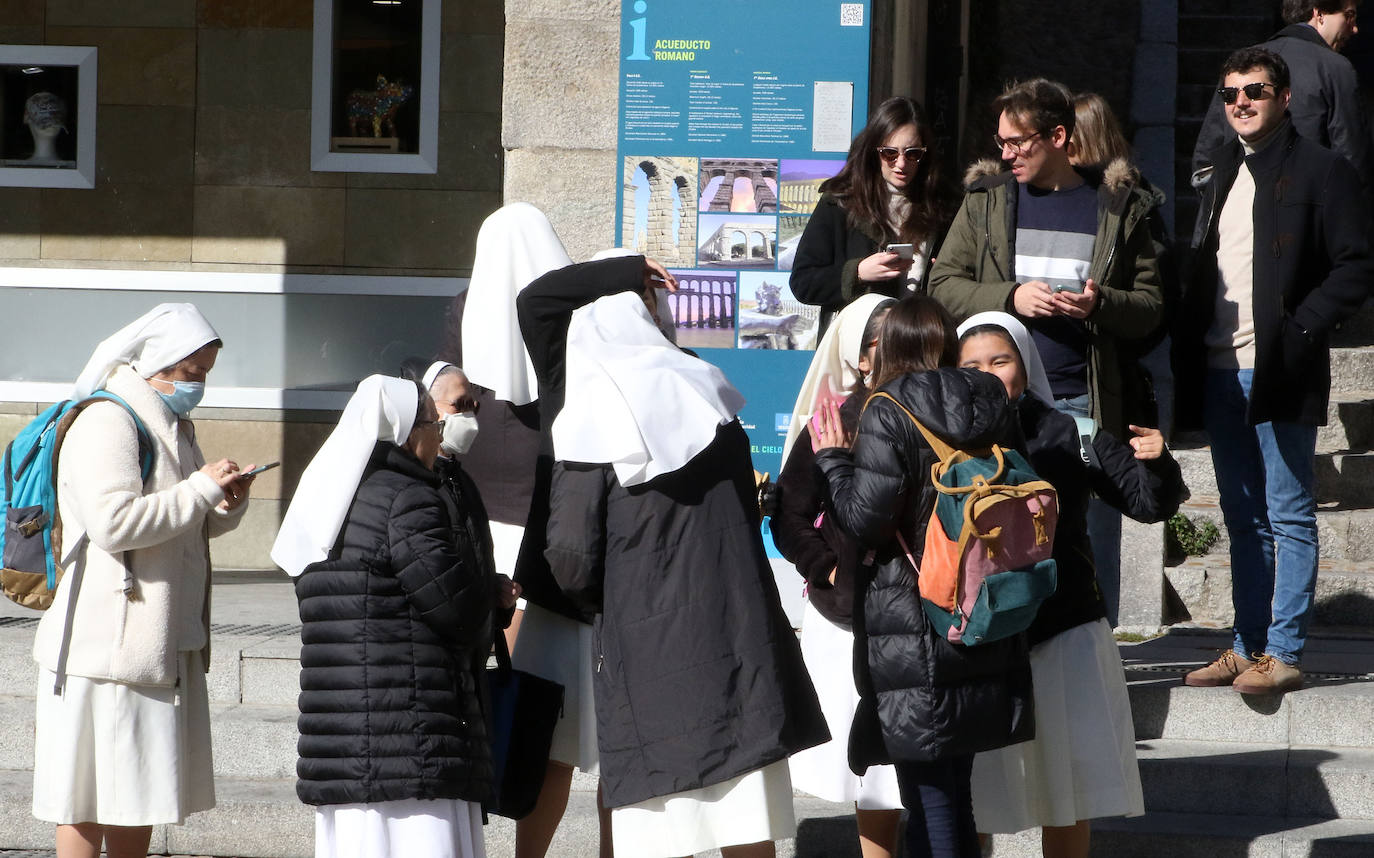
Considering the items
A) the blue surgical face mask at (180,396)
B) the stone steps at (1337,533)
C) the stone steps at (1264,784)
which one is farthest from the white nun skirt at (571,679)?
the stone steps at (1337,533)

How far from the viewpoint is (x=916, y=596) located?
3670 millimetres

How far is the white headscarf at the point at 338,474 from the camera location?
3.66 metres

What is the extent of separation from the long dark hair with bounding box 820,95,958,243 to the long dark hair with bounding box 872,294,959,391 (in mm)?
1361

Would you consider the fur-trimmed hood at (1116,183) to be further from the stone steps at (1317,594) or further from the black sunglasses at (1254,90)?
the stone steps at (1317,594)

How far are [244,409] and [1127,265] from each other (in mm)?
4980

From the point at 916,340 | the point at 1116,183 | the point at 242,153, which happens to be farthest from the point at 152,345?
the point at 242,153

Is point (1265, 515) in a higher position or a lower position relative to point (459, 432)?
lower

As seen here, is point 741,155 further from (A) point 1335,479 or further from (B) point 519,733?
(A) point 1335,479

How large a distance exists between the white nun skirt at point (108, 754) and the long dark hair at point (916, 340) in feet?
6.87

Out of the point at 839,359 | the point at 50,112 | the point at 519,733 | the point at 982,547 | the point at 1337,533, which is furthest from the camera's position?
the point at 50,112

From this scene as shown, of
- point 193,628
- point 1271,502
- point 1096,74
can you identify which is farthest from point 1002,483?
point 1096,74

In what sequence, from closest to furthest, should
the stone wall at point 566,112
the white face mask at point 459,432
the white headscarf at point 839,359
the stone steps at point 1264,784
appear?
the white headscarf at point 839,359 < the white face mask at point 459,432 < the stone steps at point 1264,784 < the stone wall at point 566,112

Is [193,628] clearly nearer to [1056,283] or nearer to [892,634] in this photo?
[892,634]

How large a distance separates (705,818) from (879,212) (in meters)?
2.25
